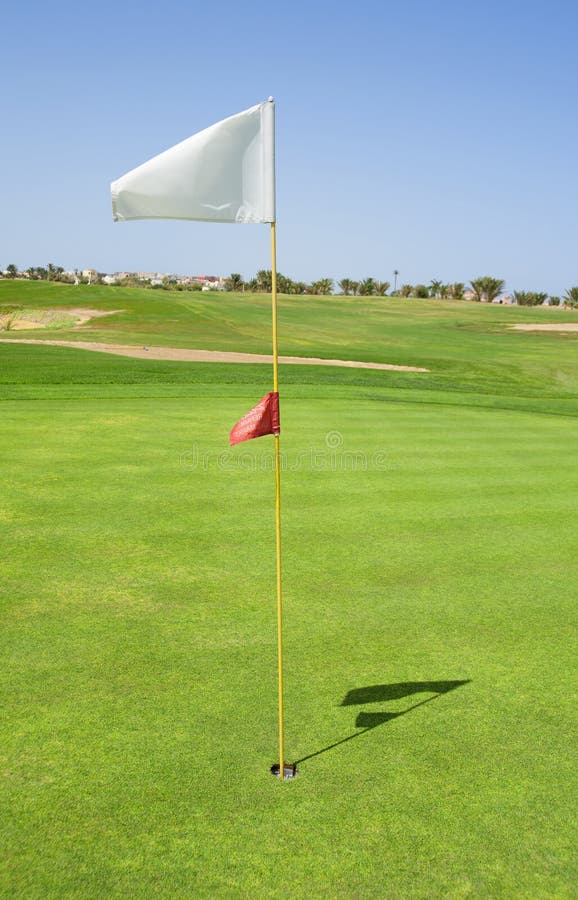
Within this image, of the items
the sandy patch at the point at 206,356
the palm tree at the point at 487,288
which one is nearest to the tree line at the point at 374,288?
the palm tree at the point at 487,288

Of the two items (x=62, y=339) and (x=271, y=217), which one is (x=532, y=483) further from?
(x=62, y=339)

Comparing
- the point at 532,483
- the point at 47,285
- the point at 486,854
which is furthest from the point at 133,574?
the point at 47,285

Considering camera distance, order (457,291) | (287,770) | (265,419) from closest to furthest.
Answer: (287,770), (265,419), (457,291)

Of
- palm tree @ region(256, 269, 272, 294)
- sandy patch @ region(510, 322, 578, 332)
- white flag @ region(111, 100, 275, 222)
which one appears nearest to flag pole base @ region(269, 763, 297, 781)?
white flag @ region(111, 100, 275, 222)

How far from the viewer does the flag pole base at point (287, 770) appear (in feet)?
13.6

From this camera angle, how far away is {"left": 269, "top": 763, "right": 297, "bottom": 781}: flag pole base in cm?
413

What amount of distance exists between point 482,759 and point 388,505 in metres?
4.71

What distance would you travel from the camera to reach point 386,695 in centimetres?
496

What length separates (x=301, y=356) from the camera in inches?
1278

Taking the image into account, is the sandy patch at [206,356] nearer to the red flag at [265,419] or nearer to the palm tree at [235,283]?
the red flag at [265,419]

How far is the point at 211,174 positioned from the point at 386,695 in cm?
320

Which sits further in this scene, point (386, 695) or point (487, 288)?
point (487, 288)

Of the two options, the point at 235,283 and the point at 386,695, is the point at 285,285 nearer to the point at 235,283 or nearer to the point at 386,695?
the point at 235,283

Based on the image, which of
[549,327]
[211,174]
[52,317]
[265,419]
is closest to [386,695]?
[265,419]
